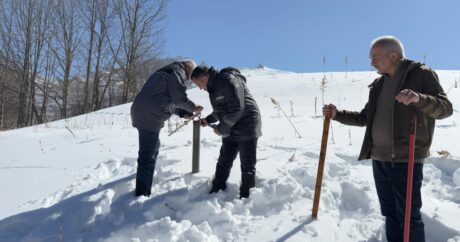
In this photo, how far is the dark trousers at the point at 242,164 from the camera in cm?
401

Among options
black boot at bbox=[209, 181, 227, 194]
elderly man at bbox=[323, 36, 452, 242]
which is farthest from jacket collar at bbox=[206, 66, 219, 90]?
elderly man at bbox=[323, 36, 452, 242]

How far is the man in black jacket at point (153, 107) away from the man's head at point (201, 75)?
15 centimetres

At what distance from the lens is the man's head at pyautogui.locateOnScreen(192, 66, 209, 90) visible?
3.98 metres

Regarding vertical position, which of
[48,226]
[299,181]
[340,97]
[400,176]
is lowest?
[48,226]

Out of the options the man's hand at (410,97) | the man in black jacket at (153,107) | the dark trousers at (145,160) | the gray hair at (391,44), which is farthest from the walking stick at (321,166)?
the dark trousers at (145,160)

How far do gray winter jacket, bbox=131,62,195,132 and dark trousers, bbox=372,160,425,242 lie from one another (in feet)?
6.88

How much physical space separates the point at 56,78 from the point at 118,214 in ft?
81.6

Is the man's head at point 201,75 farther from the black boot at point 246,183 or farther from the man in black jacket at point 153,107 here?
the black boot at point 246,183

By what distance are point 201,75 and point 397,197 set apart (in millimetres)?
2217

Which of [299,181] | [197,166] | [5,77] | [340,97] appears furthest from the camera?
[5,77]

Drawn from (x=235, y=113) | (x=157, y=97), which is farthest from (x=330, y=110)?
(x=157, y=97)

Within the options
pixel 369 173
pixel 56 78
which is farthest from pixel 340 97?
pixel 56 78

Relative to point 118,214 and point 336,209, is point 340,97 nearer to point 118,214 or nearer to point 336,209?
point 336,209

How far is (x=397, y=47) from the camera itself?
106 inches
